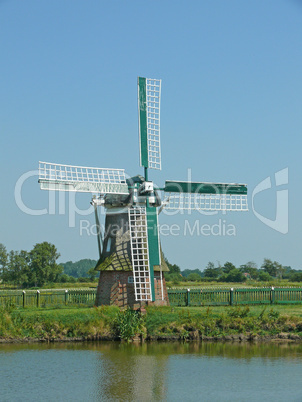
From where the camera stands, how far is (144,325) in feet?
78.9

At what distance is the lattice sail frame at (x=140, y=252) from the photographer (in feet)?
82.1

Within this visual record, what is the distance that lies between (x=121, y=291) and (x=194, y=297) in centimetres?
497

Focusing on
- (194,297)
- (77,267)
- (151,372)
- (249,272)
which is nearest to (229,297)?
(194,297)

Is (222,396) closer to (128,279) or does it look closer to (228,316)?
(228,316)

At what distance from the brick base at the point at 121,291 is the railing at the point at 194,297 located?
311 cm

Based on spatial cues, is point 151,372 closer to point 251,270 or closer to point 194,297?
point 194,297

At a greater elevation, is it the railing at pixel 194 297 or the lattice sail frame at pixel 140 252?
the lattice sail frame at pixel 140 252

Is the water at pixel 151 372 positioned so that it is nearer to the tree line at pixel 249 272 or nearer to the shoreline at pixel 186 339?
the shoreline at pixel 186 339

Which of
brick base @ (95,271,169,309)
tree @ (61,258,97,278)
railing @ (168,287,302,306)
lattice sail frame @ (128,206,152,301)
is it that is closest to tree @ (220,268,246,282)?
railing @ (168,287,302,306)

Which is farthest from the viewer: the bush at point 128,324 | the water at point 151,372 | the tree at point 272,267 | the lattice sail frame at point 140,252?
the tree at point 272,267

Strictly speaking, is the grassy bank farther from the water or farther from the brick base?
the brick base

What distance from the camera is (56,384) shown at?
57.6ft

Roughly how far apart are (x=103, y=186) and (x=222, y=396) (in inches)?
465

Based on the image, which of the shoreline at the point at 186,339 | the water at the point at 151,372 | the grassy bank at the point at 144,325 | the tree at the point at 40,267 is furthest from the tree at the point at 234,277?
the water at the point at 151,372
